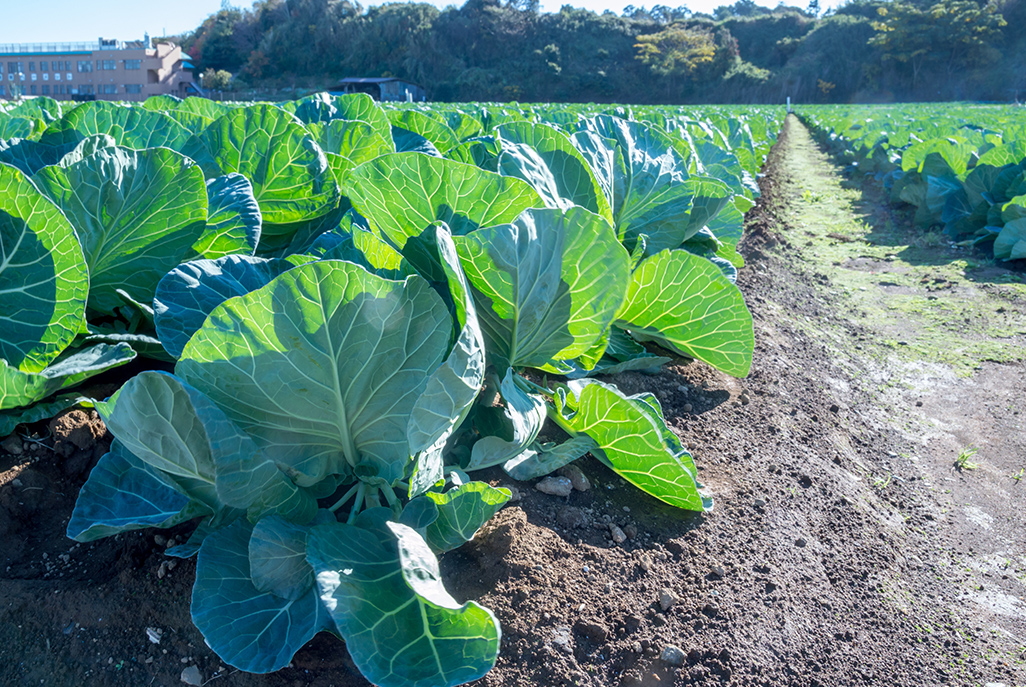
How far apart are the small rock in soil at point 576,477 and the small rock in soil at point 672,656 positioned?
57cm

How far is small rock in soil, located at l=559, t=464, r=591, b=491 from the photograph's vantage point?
1961mm

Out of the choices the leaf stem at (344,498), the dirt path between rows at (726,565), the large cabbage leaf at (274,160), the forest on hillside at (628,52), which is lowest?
the dirt path between rows at (726,565)

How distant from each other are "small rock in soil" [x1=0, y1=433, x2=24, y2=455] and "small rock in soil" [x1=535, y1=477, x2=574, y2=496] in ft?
4.50

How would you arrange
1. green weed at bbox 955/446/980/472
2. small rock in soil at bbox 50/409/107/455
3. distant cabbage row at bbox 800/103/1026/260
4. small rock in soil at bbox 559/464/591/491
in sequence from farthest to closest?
distant cabbage row at bbox 800/103/1026/260 < green weed at bbox 955/446/980/472 < small rock in soil at bbox 559/464/591/491 < small rock in soil at bbox 50/409/107/455

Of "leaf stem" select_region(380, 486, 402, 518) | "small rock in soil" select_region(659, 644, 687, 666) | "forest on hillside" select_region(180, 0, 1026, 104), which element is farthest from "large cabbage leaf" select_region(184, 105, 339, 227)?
"forest on hillside" select_region(180, 0, 1026, 104)

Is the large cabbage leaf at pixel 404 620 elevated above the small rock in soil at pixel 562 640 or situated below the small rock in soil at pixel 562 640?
above

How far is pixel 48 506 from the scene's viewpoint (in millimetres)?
1538

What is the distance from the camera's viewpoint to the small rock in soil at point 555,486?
188 centimetres

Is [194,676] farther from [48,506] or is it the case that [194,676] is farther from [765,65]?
[765,65]

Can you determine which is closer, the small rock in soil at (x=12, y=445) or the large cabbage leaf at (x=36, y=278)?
the large cabbage leaf at (x=36, y=278)

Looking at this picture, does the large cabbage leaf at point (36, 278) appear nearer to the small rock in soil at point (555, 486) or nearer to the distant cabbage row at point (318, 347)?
the distant cabbage row at point (318, 347)

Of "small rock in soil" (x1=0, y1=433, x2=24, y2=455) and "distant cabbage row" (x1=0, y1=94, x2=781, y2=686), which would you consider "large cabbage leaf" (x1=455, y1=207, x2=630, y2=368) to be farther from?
"small rock in soil" (x1=0, y1=433, x2=24, y2=455)

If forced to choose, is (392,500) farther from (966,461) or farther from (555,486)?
(966,461)

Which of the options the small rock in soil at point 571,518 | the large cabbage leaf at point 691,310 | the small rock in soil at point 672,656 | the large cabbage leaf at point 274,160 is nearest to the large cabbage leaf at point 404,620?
the small rock in soil at point 672,656
